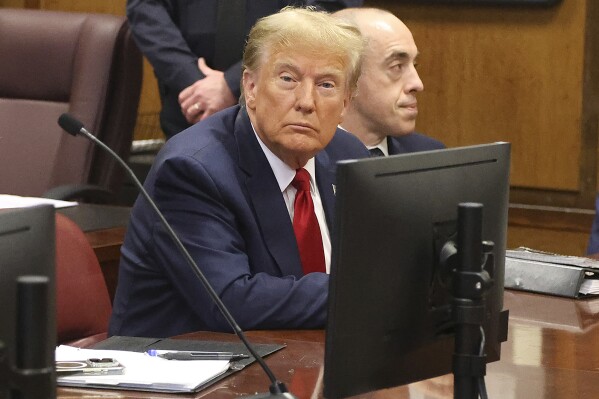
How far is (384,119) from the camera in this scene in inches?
141

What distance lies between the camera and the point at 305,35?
2607 millimetres

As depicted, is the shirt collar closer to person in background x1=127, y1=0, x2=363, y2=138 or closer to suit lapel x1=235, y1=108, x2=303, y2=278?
suit lapel x1=235, y1=108, x2=303, y2=278

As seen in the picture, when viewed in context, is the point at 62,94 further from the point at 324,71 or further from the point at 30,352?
the point at 30,352

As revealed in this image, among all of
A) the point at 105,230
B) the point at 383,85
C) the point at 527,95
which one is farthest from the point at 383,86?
the point at 527,95

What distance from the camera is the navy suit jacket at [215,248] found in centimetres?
242

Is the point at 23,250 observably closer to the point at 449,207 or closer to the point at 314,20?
the point at 449,207

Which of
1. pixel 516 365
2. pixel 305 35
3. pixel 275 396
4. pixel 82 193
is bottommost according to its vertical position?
pixel 82 193

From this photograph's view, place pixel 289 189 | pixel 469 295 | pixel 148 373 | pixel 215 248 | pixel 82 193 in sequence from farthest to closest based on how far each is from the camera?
pixel 82 193
pixel 289 189
pixel 215 248
pixel 148 373
pixel 469 295

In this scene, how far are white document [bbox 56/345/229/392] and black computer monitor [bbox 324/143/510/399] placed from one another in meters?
0.37

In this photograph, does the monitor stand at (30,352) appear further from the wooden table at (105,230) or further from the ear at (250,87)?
the wooden table at (105,230)

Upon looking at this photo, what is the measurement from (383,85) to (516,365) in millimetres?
1605

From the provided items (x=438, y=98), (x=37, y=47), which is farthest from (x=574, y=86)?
(x=37, y=47)

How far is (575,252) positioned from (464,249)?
361 cm

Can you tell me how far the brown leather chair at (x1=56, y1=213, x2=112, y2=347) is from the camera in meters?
2.70
